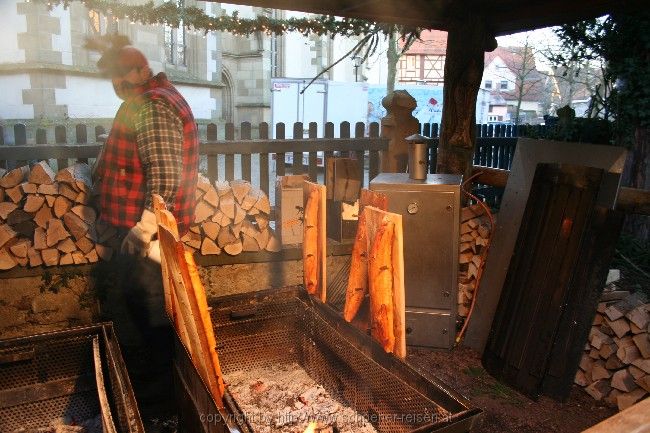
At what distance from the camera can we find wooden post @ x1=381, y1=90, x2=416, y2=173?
5.50 metres

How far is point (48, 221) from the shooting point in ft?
12.6

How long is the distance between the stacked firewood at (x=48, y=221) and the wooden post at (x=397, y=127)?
10.2ft

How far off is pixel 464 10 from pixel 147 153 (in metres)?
2.98

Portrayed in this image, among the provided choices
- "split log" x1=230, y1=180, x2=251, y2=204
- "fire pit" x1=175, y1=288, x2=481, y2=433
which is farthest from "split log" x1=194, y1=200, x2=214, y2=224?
"fire pit" x1=175, y1=288, x2=481, y2=433

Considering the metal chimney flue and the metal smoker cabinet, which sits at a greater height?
the metal chimney flue

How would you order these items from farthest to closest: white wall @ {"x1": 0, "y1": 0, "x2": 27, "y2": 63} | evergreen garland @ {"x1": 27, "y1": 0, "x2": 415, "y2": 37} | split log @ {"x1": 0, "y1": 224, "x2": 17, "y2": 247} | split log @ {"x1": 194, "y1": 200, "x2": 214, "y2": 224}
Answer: white wall @ {"x1": 0, "y1": 0, "x2": 27, "y2": 63} < evergreen garland @ {"x1": 27, "y1": 0, "x2": 415, "y2": 37} < split log @ {"x1": 194, "y1": 200, "x2": 214, "y2": 224} < split log @ {"x1": 0, "y1": 224, "x2": 17, "y2": 247}

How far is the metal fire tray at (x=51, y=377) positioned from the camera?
7.94 feet

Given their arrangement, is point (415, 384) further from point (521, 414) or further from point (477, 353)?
point (477, 353)

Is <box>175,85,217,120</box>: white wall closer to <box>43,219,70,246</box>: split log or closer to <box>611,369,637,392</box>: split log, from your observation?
<box>43,219,70,246</box>: split log

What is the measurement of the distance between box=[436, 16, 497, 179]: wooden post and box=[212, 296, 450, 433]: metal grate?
2.49 m

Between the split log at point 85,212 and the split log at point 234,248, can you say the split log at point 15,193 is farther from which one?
the split log at point 234,248

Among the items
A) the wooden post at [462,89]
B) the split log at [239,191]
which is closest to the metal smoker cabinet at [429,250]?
the wooden post at [462,89]

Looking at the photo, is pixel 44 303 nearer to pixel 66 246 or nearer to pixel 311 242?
pixel 66 246

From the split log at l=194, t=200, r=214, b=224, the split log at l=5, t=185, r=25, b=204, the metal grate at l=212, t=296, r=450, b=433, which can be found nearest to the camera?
the metal grate at l=212, t=296, r=450, b=433
